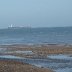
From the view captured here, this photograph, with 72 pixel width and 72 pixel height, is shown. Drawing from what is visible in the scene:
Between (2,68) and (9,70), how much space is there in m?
0.63

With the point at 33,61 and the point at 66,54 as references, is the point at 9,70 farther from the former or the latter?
the point at 66,54

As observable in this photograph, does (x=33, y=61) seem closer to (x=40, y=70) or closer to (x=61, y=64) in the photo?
(x=61, y=64)

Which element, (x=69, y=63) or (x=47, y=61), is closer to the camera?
(x=69, y=63)

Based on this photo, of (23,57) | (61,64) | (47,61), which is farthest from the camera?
(23,57)

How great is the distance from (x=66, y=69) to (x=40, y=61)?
7.64 metres

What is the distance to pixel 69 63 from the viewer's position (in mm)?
38438

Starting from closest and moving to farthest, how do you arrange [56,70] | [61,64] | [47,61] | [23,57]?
[56,70]
[61,64]
[47,61]
[23,57]

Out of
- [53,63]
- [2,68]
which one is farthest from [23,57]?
[2,68]

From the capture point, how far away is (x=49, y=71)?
105 feet

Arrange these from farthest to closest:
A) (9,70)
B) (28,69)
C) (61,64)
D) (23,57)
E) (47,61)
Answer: (23,57) < (47,61) < (61,64) < (28,69) < (9,70)

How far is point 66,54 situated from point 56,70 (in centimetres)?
1512

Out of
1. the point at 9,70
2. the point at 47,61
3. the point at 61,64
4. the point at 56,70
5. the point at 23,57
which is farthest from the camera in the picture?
the point at 23,57

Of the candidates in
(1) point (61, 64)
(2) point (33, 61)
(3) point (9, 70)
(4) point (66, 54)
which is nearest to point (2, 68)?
(3) point (9, 70)

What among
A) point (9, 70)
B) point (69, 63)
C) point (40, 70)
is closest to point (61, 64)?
point (69, 63)
